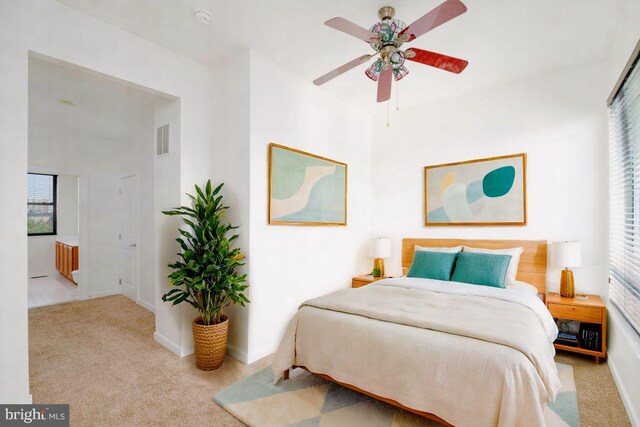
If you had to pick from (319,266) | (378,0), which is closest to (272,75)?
(378,0)

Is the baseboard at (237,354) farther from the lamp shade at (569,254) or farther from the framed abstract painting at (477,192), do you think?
the lamp shade at (569,254)

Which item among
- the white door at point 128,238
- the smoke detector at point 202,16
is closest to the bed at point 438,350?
the smoke detector at point 202,16

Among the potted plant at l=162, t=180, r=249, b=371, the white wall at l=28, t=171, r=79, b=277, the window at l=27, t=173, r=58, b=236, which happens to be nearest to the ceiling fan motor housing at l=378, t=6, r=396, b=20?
the potted plant at l=162, t=180, r=249, b=371

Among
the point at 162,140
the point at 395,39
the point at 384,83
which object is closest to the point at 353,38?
the point at 384,83

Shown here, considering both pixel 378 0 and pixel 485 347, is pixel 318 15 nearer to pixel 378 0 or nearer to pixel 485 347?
pixel 378 0

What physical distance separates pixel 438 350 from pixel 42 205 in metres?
8.48

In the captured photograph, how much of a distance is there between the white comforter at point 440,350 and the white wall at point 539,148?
110 centimetres

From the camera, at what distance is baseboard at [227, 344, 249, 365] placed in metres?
2.84

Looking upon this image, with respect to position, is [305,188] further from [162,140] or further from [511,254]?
[511,254]

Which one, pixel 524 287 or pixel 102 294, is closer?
pixel 524 287

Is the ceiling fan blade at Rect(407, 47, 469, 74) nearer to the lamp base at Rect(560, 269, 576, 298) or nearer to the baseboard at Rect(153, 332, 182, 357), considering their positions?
the lamp base at Rect(560, 269, 576, 298)

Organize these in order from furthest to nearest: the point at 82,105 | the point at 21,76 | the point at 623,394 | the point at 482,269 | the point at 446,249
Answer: the point at 82,105 < the point at 446,249 < the point at 482,269 < the point at 623,394 < the point at 21,76

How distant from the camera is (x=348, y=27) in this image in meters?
1.90

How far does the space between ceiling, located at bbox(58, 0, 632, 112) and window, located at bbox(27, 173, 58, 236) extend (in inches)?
246
